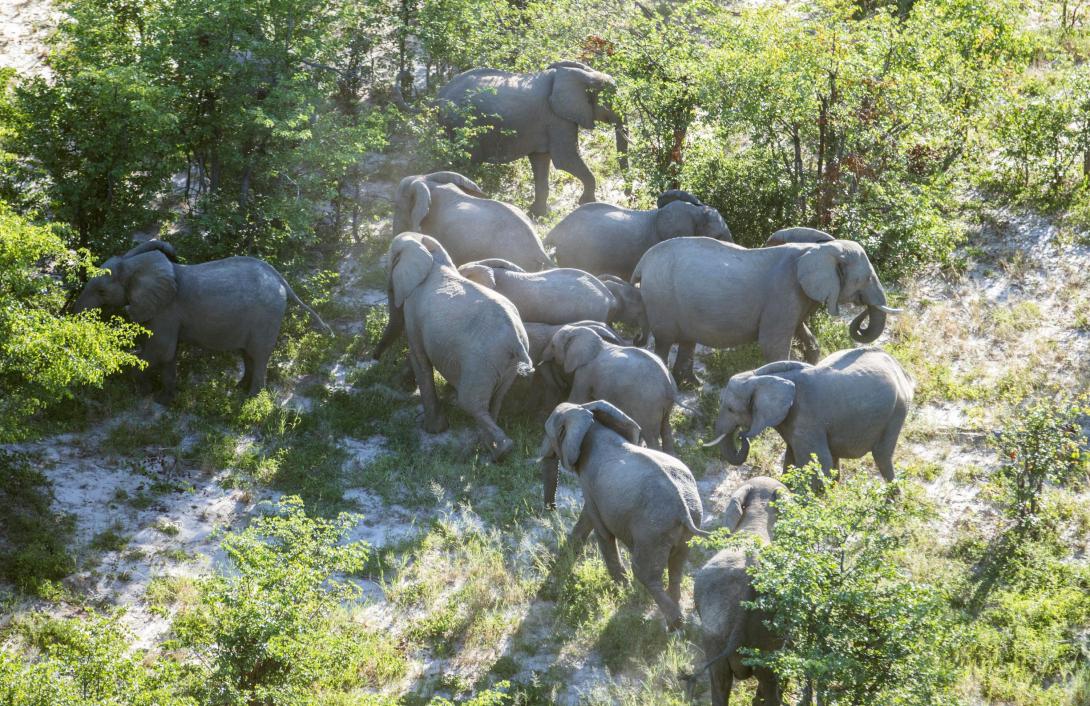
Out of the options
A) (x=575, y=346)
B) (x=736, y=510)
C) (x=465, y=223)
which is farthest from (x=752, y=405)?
(x=465, y=223)

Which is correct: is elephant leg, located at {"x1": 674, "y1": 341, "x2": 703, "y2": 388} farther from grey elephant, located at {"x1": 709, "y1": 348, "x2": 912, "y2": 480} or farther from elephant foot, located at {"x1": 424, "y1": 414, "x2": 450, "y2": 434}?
elephant foot, located at {"x1": 424, "y1": 414, "x2": 450, "y2": 434}

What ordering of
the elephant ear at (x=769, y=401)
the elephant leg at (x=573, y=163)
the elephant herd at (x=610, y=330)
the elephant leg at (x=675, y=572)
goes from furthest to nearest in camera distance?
the elephant leg at (x=573, y=163) < the elephant ear at (x=769, y=401) < the elephant herd at (x=610, y=330) < the elephant leg at (x=675, y=572)

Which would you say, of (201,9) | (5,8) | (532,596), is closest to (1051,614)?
(532,596)

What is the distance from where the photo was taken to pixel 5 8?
86.9 feet

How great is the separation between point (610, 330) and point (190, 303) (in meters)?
5.57

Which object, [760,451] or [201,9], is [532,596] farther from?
[201,9]

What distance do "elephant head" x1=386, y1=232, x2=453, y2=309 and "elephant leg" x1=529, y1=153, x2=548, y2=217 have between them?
5.66 meters

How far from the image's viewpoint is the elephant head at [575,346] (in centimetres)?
1521

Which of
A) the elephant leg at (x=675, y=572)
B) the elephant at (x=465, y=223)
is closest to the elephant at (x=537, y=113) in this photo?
the elephant at (x=465, y=223)

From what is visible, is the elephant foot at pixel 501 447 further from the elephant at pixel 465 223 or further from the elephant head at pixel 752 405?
the elephant at pixel 465 223

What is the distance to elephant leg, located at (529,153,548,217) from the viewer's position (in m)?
22.6

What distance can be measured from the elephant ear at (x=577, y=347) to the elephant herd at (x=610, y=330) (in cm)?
2

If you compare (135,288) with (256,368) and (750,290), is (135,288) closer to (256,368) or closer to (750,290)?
(256,368)

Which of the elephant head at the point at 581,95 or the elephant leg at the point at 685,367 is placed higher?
the elephant head at the point at 581,95
